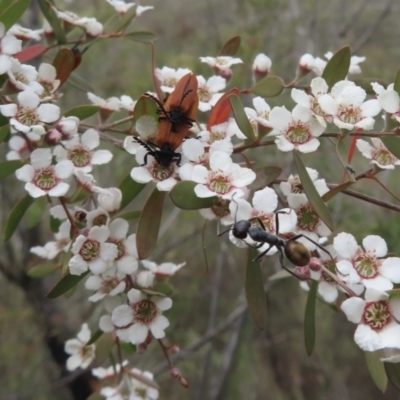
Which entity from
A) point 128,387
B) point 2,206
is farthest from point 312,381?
point 128,387

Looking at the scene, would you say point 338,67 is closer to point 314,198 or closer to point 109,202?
point 314,198

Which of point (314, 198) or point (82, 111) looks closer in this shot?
point (314, 198)

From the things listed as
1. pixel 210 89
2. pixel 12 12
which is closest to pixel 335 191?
pixel 210 89

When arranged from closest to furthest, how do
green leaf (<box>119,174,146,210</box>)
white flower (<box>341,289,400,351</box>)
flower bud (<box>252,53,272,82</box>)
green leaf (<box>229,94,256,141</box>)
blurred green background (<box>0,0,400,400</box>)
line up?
1. white flower (<box>341,289,400,351</box>)
2. green leaf (<box>229,94,256,141</box>)
3. green leaf (<box>119,174,146,210</box>)
4. flower bud (<box>252,53,272,82</box>)
5. blurred green background (<box>0,0,400,400</box>)

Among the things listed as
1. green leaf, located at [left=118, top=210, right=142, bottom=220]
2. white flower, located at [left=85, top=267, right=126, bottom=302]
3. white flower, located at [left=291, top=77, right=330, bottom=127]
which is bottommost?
white flower, located at [left=85, top=267, right=126, bottom=302]

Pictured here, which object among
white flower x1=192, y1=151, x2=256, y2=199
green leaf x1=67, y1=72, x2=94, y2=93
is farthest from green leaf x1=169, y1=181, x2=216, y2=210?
green leaf x1=67, y1=72, x2=94, y2=93

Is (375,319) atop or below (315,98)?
below

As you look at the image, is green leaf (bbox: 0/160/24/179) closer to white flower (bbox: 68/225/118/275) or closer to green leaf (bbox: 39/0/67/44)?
white flower (bbox: 68/225/118/275)
